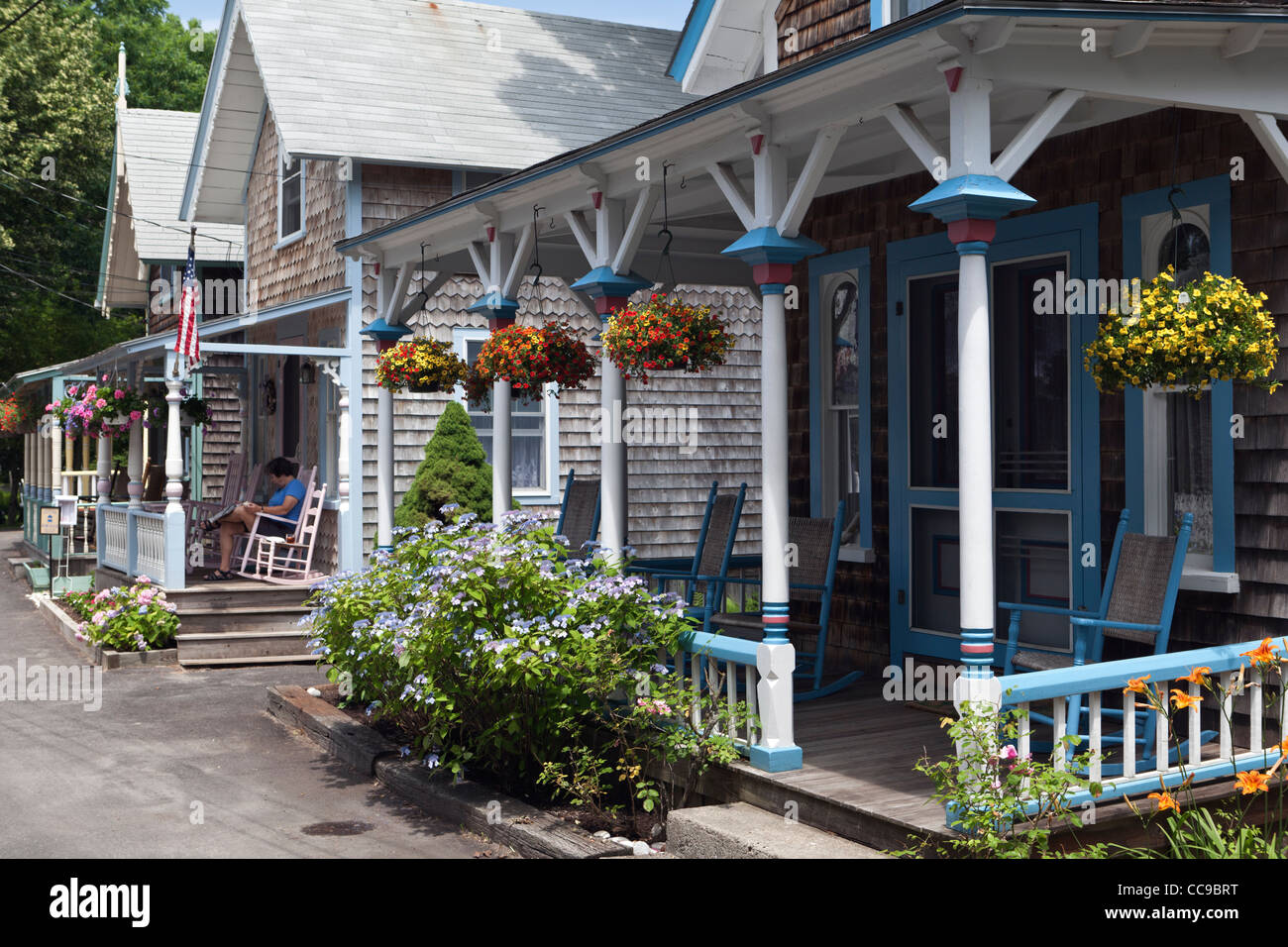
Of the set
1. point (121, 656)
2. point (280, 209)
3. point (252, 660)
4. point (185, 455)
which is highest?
point (280, 209)

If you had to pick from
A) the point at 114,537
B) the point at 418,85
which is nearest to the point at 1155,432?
the point at 418,85

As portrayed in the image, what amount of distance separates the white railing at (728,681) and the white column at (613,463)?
1.06 metres

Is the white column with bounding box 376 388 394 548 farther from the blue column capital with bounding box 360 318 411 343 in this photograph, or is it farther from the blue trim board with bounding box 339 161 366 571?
the blue trim board with bounding box 339 161 366 571

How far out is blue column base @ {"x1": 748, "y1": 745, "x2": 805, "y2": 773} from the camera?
6.05 meters

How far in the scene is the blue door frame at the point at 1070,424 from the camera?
7141mm

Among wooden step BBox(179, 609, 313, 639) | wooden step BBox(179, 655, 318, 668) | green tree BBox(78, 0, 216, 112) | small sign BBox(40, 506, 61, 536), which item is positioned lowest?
wooden step BBox(179, 655, 318, 668)

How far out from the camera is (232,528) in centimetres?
1445

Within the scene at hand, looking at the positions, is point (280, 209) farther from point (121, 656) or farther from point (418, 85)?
point (121, 656)

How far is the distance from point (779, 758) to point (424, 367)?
17.2 ft

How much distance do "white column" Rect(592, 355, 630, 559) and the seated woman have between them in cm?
734

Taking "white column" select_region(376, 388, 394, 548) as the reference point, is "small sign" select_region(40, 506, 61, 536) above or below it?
below

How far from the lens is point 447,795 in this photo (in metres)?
7.12

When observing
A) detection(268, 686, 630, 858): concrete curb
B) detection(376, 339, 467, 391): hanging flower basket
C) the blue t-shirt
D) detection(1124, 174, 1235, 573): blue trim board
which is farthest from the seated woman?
detection(1124, 174, 1235, 573): blue trim board
